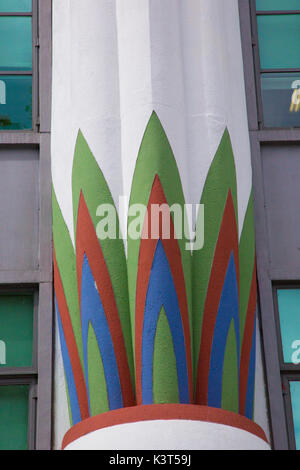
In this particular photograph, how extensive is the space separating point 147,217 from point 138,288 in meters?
0.51

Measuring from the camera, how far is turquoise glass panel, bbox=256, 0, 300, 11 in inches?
375

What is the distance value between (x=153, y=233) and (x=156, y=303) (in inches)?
20.1

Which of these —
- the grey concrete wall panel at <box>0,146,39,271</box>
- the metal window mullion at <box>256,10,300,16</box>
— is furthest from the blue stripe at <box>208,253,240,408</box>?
the metal window mullion at <box>256,10,300,16</box>

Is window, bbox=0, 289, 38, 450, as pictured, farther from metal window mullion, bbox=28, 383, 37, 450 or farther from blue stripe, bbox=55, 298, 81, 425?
blue stripe, bbox=55, 298, 81, 425

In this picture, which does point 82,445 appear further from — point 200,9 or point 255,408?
point 200,9

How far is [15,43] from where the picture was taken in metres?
9.20

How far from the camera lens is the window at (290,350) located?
25.5 feet

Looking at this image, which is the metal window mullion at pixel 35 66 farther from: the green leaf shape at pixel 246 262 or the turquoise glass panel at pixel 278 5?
the green leaf shape at pixel 246 262

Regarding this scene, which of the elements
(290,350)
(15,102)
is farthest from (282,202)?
(15,102)

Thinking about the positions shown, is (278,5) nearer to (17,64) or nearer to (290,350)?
(17,64)

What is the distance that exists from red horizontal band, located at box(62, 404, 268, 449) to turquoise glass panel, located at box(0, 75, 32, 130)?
3467mm

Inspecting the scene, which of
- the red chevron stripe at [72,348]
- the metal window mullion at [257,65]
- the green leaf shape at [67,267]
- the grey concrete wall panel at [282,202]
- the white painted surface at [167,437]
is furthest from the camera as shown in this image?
the metal window mullion at [257,65]

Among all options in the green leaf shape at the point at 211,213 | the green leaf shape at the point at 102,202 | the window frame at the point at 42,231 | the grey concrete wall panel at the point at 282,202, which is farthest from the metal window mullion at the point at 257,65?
the green leaf shape at the point at 102,202

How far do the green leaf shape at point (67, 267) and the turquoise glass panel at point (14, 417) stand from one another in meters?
1.12
